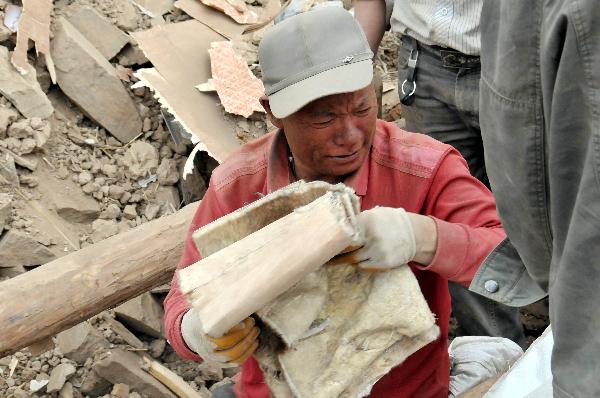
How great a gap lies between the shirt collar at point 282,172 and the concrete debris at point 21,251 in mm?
2188

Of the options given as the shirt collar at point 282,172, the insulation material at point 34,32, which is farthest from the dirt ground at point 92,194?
the shirt collar at point 282,172

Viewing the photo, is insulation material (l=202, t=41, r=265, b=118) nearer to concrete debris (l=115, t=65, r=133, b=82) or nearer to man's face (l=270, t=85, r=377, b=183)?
concrete debris (l=115, t=65, r=133, b=82)

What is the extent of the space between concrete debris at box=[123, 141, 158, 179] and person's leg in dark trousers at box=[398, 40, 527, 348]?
1.75m

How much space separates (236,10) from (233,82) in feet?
2.94

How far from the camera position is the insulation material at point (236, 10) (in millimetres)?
5715

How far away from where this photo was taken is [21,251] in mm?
4160

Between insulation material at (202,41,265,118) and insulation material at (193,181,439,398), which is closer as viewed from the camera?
insulation material at (193,181,439,398)

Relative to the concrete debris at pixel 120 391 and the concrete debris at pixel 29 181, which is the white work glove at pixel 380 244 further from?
the concrete debris at pixel 29 181

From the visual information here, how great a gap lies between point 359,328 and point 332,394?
0.18 m

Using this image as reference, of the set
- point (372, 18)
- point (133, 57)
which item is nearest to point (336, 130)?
point (372, 18)

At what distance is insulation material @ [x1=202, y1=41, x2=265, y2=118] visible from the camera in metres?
5.09

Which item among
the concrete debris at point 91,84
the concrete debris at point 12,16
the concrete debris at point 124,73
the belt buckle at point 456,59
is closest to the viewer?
the belt buckle at point 456,59

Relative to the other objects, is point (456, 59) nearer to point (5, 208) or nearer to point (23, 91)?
point (5, 208)

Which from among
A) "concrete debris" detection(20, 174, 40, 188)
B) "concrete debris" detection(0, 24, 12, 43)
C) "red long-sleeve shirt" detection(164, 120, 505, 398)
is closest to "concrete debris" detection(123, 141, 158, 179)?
"concrete debris" detection(20, 174, 40, 188)
